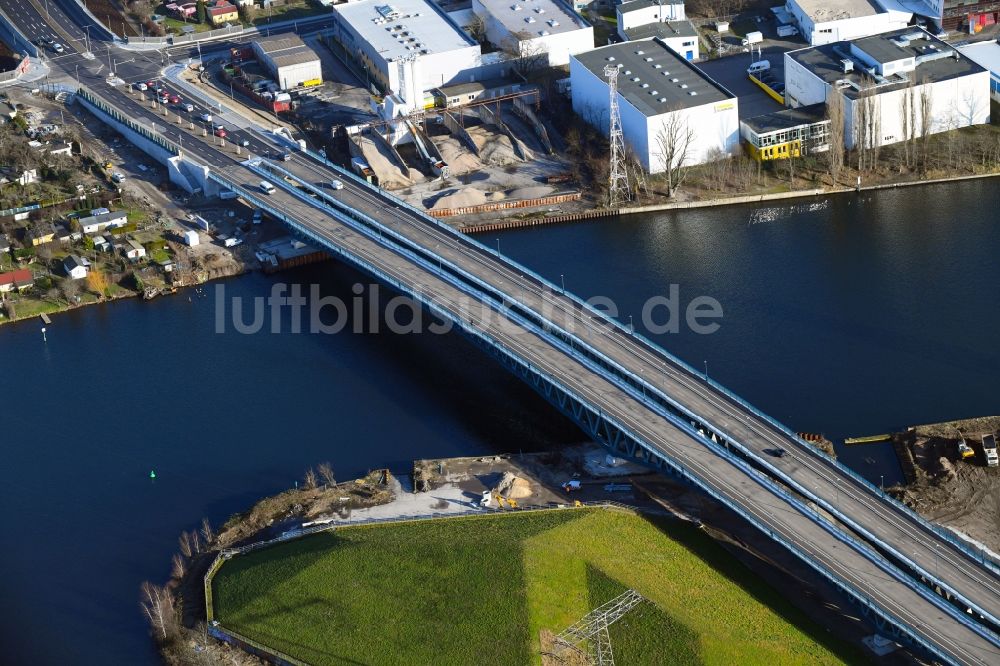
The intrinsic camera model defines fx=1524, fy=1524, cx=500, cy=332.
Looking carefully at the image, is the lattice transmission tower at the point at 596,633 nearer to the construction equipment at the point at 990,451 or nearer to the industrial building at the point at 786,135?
the construction equipment at the point at 990,451

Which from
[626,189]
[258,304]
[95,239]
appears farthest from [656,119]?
[95,239]

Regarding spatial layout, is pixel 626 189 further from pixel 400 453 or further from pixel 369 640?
pixel 369 640

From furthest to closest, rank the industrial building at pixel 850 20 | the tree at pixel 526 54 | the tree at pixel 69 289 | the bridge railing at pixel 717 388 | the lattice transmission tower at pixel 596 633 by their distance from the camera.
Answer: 1. the industrial building at pixel 850 20
2. the tree at pixel 526 54
3. the tree at pixel 69 289
4. the bridge railing at pixel 717 388
5. the lattice transmission tower at pixel 596 633

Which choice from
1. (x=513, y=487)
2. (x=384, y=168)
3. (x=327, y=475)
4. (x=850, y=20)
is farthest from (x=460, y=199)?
(x=850, y=20)

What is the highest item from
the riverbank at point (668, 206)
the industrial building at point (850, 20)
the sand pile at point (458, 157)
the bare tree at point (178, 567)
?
the industrial building at point (850, 20)

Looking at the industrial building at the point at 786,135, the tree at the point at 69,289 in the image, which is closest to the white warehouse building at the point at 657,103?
the industrial building at the point at 786,135

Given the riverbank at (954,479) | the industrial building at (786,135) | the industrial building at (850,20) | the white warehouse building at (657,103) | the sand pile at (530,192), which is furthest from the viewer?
the industrial building at (850,20)
